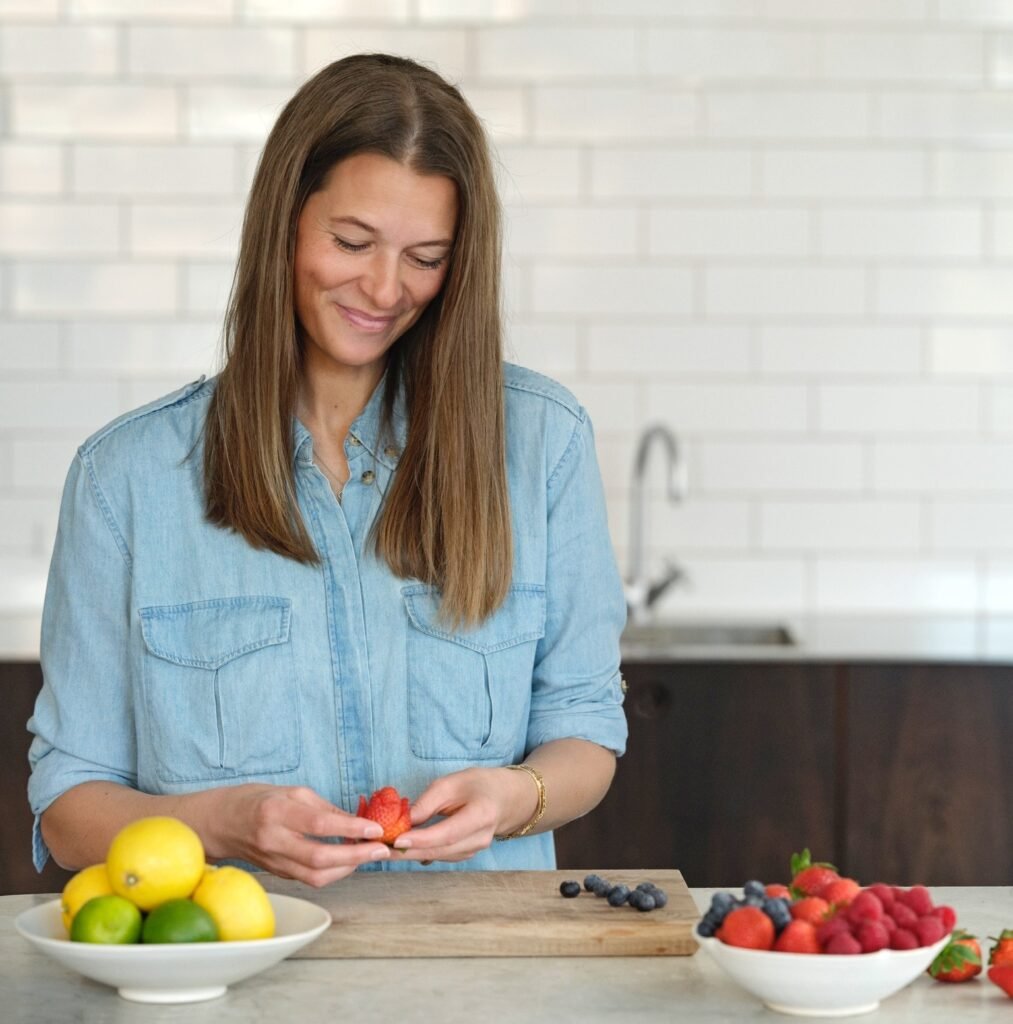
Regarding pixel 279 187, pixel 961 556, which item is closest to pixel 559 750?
pixel 279 187

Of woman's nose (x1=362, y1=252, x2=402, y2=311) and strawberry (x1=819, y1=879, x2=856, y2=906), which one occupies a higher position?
woman's nose (x1=362, y1=252, x2=402, y2=311)

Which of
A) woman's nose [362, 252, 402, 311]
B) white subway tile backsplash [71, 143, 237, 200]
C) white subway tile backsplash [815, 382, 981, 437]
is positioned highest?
white subway tile backsplash [71, 143, 237, 200]

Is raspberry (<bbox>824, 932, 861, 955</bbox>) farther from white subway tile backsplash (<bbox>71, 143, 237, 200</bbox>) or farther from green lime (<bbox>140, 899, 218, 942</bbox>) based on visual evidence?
white subway tile backsplash (<bbox>71, 143, 237, 200</bbox>)

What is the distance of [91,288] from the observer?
3.76 m

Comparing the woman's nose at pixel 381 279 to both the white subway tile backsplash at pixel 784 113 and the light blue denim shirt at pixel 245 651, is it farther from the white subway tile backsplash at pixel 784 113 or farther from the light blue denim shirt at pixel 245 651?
the white subway tile backsplash at pixel 784 113

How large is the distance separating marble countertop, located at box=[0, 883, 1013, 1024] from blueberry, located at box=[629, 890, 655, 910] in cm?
6

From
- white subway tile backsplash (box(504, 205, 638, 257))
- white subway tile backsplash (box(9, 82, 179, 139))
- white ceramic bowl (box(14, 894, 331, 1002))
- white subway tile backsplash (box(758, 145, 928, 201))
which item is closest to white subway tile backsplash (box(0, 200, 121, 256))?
white subway tile backsplash (box(9, 82, 179, 139))

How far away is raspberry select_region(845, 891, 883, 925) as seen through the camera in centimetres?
136

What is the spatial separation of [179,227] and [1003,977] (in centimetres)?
283

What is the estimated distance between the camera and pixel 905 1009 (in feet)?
4.63

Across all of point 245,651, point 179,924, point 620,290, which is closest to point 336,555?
point 245,651

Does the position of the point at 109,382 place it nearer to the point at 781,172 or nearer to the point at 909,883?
the point at 781,172

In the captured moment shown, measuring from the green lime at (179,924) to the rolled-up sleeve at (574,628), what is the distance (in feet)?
2.19

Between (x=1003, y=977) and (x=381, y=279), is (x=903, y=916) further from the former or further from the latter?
(x=381, y=279)
